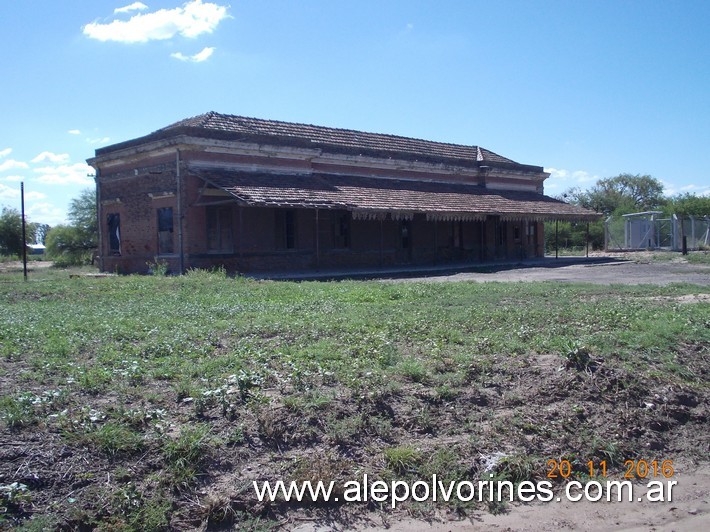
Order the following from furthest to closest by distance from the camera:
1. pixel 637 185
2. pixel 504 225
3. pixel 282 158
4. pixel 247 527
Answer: pixel 637 185 < pixel 504 225 < pixel 282 158 < pixel 247 527

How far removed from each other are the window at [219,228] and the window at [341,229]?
189 inches

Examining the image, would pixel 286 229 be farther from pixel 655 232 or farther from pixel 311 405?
pixel 655 232

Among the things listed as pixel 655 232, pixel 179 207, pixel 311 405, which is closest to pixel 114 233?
pixel 179 207

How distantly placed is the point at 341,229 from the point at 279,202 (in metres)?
5.92

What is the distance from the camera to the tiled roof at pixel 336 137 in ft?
87.1

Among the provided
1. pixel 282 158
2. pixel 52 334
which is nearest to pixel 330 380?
pixel 52 334

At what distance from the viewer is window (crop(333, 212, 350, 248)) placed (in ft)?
92.4

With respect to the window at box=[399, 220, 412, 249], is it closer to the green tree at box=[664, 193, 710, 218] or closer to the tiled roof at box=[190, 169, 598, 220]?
the tiled roof at box=[190, 169, 598, 220]

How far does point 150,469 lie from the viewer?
5125mm

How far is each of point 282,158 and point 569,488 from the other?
22.9 metres

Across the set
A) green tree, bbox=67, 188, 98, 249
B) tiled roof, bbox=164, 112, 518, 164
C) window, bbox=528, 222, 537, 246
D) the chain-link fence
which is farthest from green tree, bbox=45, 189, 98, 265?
the chain-link fence

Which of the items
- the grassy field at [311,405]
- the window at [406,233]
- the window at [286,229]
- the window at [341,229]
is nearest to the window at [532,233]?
the window at [406,233]

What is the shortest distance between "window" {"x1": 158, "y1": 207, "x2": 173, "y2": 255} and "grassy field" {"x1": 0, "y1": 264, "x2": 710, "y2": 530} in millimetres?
14584

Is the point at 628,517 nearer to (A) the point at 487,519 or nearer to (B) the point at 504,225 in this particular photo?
(A) the point at 487,519
